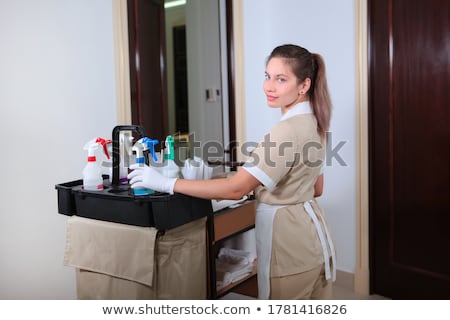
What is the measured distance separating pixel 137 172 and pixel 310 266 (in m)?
0.64

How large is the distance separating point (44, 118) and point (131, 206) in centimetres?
83

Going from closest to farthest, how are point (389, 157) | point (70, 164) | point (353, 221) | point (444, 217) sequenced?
1. point (70, 164)
2. point (444, 217)
3. point (389, 157)
4. point (353, 221)

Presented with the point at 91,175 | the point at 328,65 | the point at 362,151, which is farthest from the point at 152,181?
the point at 328,65

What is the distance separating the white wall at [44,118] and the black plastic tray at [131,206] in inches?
19.4

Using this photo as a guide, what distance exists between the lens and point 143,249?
1362mm

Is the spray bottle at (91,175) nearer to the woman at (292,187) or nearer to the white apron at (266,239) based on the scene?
the woman at (292,187)

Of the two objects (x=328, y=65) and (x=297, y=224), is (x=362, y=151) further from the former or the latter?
(x=297, y=224)

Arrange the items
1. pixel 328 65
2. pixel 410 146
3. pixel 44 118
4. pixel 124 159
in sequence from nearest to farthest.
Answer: pixel 124 159, pixel 44 118, pixel 410 146, pixel 328 65

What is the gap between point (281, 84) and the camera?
1.37 meters

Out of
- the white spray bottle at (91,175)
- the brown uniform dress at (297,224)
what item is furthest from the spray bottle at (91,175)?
the brown uniform dress at (297,224)

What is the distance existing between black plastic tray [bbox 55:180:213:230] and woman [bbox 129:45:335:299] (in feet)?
0.16
